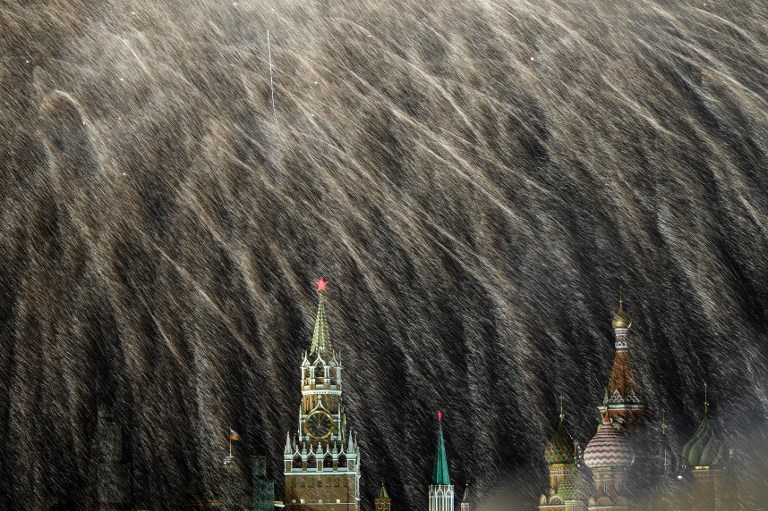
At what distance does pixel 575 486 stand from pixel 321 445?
13.9m

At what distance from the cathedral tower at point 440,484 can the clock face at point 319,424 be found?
6.28 m

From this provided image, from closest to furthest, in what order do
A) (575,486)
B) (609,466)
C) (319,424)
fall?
(609,466) < (575,486) < (319,424)

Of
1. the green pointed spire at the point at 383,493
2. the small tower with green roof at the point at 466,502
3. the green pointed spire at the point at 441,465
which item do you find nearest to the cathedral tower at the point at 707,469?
the small tower with green roof at the point at 466,502

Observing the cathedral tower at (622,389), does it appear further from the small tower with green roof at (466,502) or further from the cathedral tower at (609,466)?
the small tower with green roof at (466,502)

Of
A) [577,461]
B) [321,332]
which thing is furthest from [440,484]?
[321,332]

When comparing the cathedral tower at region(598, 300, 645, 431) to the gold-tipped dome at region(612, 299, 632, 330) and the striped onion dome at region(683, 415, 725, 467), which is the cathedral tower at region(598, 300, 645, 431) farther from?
the striped onion dome at region(683, 415, 725, 467)

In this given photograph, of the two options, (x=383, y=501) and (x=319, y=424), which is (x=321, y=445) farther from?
(x=383, y=501)

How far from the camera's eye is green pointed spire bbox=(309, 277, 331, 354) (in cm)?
8806

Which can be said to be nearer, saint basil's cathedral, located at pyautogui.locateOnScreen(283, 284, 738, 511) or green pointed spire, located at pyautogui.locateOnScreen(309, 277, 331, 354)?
saint basil's cathedral, located at pyautogui.locateOnScreen(283, 284, 738, 511)

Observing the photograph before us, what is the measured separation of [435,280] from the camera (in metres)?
90.7

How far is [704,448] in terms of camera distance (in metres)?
79.9

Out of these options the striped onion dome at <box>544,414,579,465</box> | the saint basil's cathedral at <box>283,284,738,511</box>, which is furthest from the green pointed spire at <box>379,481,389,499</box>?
the striped onion dome at <box>544,414,579,465</box>

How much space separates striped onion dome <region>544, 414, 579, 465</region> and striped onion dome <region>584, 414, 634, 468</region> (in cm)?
109

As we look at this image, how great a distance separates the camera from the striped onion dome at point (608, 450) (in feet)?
273
